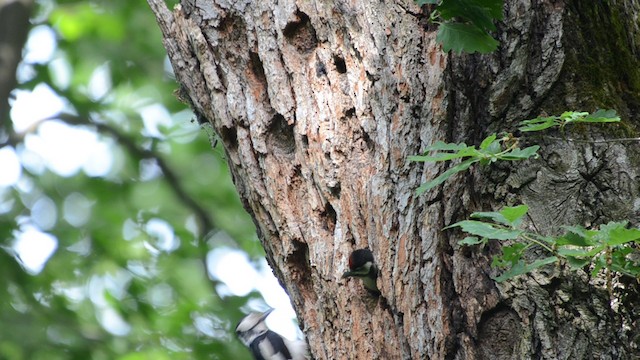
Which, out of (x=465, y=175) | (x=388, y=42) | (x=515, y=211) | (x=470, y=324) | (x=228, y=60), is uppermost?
(x=228, y=60)

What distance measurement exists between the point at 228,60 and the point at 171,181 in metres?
5.97

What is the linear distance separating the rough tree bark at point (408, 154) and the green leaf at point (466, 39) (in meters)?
0.38

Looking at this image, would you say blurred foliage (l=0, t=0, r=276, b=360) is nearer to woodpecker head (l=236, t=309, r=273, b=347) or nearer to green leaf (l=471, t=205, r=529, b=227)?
woodpecker head (l=236, t=309, r=273, b=347)

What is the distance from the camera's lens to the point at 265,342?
17.9ft

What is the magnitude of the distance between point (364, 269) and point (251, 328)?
11.0 ft

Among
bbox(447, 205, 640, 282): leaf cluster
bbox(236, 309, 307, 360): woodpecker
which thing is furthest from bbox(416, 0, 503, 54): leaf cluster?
bbox(236, 309, 307, 360): woodpecker

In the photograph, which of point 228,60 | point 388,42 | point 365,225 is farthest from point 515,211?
point 228,60

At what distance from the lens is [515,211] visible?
2168 mm

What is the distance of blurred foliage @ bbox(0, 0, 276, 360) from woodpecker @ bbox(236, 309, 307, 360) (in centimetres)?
179

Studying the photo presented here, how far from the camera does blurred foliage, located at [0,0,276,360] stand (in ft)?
27.2

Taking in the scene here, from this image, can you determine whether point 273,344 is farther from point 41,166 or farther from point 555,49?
point 41,166

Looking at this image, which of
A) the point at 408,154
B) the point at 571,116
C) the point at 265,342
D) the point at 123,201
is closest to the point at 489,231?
the point at 571,116

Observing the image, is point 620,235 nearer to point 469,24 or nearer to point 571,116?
point 571,116

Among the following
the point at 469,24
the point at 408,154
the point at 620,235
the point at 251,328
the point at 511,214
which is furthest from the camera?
the point at 251,328
